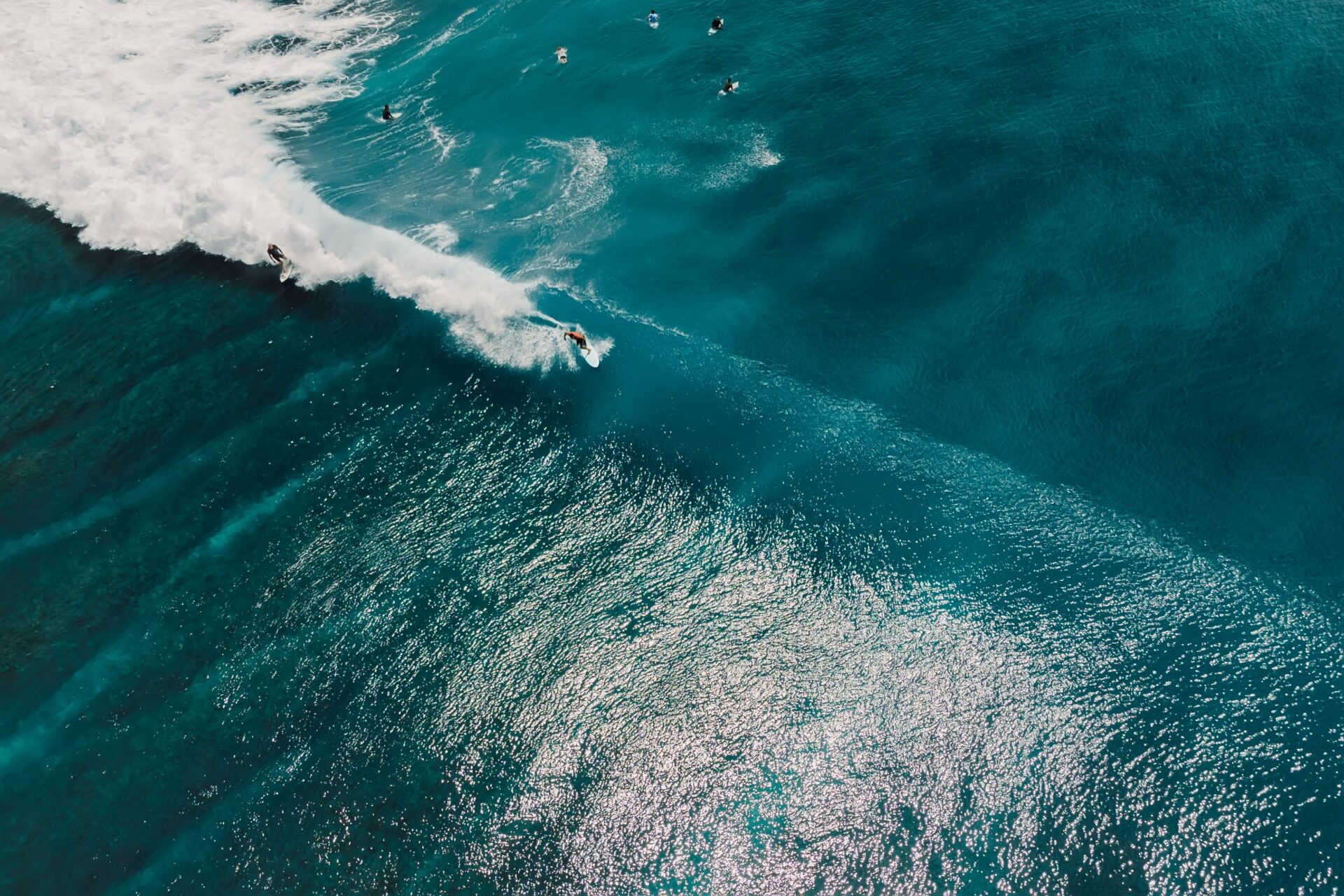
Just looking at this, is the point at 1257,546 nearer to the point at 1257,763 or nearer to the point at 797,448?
the point at 1257,763

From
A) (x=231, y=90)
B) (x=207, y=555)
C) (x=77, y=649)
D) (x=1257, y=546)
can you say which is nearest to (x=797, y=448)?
(x=1257, y=546)

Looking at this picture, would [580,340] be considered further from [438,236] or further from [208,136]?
[208,136]

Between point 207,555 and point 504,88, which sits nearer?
point 207,555

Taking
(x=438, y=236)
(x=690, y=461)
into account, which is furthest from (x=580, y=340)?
(x=438, y=236)

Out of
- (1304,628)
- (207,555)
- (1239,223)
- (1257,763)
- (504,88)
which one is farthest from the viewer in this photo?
(504,88)

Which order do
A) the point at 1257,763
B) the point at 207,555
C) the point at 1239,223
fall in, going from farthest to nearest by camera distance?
the point at 1239,223
the point at 207,555
the point at 1257,763

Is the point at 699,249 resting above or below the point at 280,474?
above

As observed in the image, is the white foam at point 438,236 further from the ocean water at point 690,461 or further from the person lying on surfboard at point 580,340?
the person lying on surfboard at point 580,340
